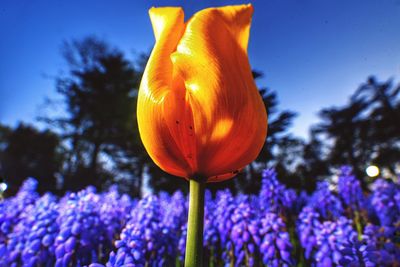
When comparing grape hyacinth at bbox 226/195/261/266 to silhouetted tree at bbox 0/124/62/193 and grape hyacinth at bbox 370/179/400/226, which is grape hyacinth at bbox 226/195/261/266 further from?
silhouetted tree at bbox 0/124/62/193

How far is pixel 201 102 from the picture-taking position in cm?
58

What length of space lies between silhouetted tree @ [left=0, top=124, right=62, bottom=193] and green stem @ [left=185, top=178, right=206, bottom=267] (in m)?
14.3

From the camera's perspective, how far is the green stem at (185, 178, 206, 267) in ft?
1.68

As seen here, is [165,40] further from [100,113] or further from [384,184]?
[100,113]

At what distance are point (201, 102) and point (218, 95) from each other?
4 cm

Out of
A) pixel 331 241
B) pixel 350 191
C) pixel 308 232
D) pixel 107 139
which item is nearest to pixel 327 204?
pixel 350 191

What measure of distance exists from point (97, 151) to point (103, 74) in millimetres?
4050

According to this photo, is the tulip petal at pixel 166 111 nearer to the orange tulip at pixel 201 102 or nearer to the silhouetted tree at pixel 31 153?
the orange tulip at pixel 201 102

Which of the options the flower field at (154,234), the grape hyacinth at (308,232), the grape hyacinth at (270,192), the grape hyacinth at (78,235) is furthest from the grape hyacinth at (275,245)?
the grape hyacinth at (78,235)

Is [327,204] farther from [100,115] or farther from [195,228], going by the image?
[100,115]

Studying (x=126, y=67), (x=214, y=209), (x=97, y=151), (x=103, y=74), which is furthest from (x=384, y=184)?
(x=126, y=67)

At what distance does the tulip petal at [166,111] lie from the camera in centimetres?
58

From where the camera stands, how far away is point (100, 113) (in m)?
14.6

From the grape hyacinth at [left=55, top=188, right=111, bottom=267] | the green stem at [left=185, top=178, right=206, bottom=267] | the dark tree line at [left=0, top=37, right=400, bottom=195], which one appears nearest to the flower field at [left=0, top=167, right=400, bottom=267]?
the grape hyacinth at [left=55, top=188, right=111, bottom=267]
